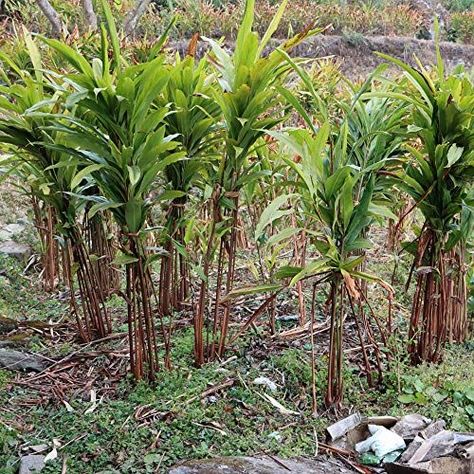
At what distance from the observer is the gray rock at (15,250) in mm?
3670

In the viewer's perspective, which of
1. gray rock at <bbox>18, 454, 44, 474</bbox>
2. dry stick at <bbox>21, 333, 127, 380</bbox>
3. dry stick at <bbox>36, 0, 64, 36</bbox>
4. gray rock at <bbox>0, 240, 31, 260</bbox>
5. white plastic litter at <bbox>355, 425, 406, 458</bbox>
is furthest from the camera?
dry stick at <bbox>36, 0, 64, 36</bbox>

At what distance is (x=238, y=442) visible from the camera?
1.86 m

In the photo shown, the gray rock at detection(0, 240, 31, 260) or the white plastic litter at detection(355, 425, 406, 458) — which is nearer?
the white plastic litter at detection(355, 425, 406, 458)

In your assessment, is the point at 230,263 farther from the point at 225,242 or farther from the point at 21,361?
the point at 21,361

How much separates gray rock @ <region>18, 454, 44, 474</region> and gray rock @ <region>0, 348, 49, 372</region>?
0.57 metres

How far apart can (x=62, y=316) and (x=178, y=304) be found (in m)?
0.58

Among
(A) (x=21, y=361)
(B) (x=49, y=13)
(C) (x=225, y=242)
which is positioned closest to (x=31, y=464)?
(A) (x=21, y=361)

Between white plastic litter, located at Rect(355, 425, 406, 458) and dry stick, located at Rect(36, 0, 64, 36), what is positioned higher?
dry stick, located at Rect(36, 0, 64, 36)

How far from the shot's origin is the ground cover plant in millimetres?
1795

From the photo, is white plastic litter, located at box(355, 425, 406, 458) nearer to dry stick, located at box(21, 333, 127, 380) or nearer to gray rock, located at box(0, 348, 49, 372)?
dry stick, located at box(21, 333, 127, 380)

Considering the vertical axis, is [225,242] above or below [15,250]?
above

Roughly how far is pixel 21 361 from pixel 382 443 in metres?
1.37

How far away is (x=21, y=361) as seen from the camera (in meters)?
2.31

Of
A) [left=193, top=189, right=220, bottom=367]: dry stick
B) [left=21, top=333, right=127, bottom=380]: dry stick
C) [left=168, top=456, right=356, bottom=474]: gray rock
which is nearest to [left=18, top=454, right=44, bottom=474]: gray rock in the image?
[left=168, top=456, right=356, bottom=474]: gray rock
